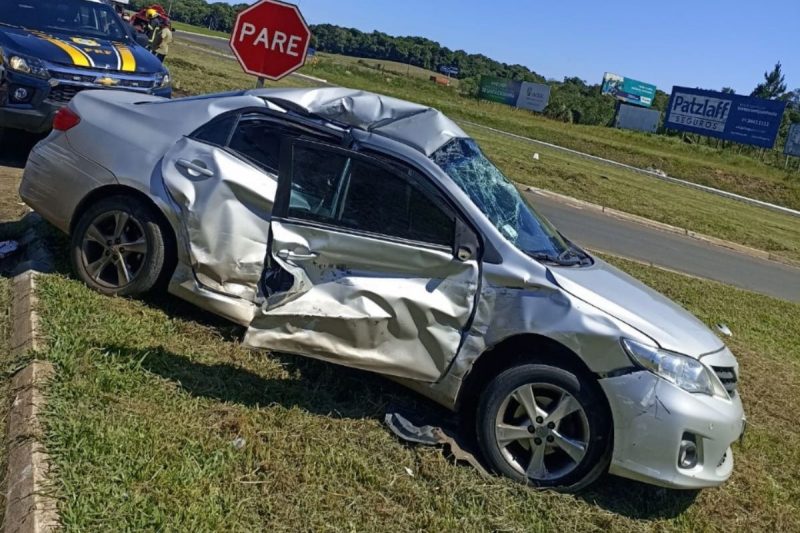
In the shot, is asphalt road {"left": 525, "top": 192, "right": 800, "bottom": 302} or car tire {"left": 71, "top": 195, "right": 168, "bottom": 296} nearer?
car tire {"left": 71, "top": 195, "right": 168, "bottom": 296}

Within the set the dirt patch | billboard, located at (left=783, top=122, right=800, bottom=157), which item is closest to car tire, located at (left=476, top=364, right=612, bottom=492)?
the dirt patch

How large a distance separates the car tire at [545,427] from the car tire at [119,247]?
2.31 meters

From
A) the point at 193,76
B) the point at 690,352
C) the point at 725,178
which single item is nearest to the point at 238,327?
the point at 690,352

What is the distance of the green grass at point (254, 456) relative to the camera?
126 inches

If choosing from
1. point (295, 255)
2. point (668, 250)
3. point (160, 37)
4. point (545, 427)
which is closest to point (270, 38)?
point (295, 255)

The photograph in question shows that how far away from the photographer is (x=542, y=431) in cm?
379

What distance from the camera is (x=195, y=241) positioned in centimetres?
461

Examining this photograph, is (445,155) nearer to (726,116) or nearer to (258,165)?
Result: (258,165)

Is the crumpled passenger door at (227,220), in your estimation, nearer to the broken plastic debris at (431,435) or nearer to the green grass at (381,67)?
the broken plastic debris at (431,435)

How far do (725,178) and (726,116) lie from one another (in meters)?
10.6

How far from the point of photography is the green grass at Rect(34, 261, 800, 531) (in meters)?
3.20

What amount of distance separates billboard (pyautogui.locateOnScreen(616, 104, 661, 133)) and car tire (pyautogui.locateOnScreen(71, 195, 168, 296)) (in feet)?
155

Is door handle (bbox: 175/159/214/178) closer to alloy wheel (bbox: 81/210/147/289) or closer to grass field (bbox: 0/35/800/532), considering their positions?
alloy wheel (bbox: 81/210/147/289)

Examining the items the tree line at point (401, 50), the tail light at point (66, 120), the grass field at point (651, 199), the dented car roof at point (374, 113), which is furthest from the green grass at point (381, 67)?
the dented car roof at point (374, 113)
